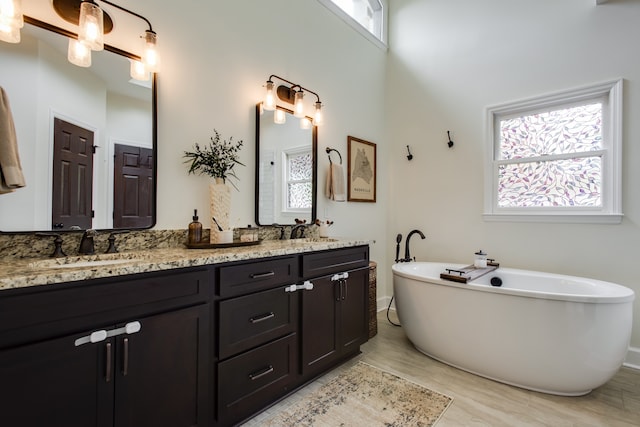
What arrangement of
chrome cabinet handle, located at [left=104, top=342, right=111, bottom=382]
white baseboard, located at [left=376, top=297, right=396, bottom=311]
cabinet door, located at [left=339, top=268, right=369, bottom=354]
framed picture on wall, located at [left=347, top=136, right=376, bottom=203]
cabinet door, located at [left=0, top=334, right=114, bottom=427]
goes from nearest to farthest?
1. cabinet door, located at [left=0, top=334, right=114, bottom=427]
2. chrome cabinet handle, located at [left=104, top=342, right=111, bottom=382]
3. cabinet door, located at [left=339, top=268, right=369, bottom=354]
4. framed picture on wall, located at [left=347, top=136, right=376, bottom=203]
5. white baseboard, located at [left=376, top=297, right=396, bottom=311]

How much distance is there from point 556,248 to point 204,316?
297 centimetres

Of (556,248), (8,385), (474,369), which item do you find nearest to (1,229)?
(8,385)

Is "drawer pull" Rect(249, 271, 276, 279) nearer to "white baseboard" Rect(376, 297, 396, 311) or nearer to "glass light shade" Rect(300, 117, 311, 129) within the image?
"glass light shade" Rect(300, 117, 311, 129)

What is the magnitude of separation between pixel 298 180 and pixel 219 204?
0.86 metres

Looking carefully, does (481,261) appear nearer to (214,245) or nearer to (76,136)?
(214,245)

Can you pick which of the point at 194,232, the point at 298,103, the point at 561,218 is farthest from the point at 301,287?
the point at 561,218

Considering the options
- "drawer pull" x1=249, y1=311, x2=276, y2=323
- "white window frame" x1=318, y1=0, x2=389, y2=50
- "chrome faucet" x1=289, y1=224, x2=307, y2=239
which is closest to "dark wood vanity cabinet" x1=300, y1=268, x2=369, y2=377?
"drawer pull" x1=249, y1=311, x2=276, y2=323

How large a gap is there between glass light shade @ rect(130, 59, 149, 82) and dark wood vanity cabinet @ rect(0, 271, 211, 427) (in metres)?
1.21

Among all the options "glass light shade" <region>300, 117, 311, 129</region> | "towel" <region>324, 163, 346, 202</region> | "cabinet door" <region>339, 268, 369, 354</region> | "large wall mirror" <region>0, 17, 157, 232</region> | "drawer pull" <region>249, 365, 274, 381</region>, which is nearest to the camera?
"large wall mirror" <region>0, 17, 157, 232</region>

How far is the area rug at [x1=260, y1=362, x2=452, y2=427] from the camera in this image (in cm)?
171

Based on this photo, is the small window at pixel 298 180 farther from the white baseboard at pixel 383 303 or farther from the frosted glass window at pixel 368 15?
the frosted glass window at pixel 368 15

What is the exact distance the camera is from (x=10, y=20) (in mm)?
1266

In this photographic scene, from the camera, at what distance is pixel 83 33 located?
4.69 feet

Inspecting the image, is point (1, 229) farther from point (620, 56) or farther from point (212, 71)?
point (620, 56)
